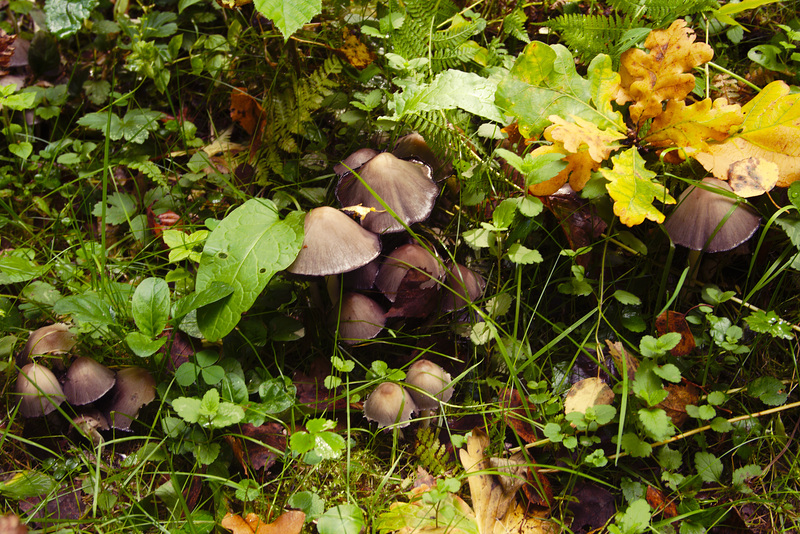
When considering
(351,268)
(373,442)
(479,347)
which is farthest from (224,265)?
(479,347)

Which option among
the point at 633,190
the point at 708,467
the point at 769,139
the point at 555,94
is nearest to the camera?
the point at 708,467

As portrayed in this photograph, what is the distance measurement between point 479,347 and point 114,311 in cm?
150

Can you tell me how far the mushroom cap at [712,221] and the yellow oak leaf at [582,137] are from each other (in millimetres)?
369

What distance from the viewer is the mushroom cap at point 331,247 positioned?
2.09 metres

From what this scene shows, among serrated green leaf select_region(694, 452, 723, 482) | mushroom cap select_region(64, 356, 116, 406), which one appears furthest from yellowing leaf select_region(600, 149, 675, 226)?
mushroom cap select_region(64, 356, 116, 406)

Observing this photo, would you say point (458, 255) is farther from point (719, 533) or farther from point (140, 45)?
point (140, 45)

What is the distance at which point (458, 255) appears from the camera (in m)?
2.60

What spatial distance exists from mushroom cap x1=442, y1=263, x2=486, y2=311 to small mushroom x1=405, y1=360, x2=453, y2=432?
0.28m

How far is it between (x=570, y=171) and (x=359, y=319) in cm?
103

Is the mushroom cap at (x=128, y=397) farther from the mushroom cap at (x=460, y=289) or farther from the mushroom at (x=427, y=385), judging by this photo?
the mushroom cap at (x=460, y=289)

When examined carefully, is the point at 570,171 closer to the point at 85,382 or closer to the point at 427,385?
the point at 427,385

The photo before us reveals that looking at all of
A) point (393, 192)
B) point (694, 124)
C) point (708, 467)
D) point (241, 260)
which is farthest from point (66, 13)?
point (708, 467)

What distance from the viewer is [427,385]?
215 centimetres

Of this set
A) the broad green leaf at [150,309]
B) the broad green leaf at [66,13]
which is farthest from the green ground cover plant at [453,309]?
the broad green leaf at [66,13]
